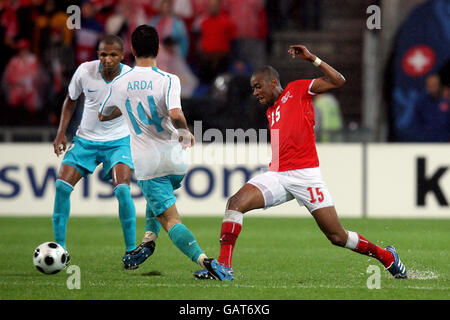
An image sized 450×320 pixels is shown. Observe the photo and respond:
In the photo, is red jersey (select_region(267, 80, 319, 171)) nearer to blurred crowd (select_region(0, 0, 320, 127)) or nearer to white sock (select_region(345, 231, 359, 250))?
white sock (select_region(345, 231, 359, 250))

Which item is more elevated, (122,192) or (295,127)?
(295,127)

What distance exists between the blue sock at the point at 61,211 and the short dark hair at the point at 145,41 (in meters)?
1.70

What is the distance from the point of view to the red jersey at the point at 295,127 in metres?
7.29

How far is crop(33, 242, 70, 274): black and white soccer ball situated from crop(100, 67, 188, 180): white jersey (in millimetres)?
913

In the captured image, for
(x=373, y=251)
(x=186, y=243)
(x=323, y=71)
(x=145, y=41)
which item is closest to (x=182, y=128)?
(x=145, y=41)

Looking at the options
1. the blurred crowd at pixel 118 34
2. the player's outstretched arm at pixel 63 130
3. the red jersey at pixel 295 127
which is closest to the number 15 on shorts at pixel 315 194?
the red jersey at pixel 295 127

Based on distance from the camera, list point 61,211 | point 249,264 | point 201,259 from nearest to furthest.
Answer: point 201,259
point 61,211
point 249,264

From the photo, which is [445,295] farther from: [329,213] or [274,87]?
[274,87]

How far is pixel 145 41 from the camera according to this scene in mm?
7031

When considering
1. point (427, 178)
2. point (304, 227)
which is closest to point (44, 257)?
point (304, 227)

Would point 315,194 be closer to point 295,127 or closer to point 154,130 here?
point 295,127

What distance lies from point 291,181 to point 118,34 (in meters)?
8.51

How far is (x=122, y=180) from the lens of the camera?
8.24 meters
